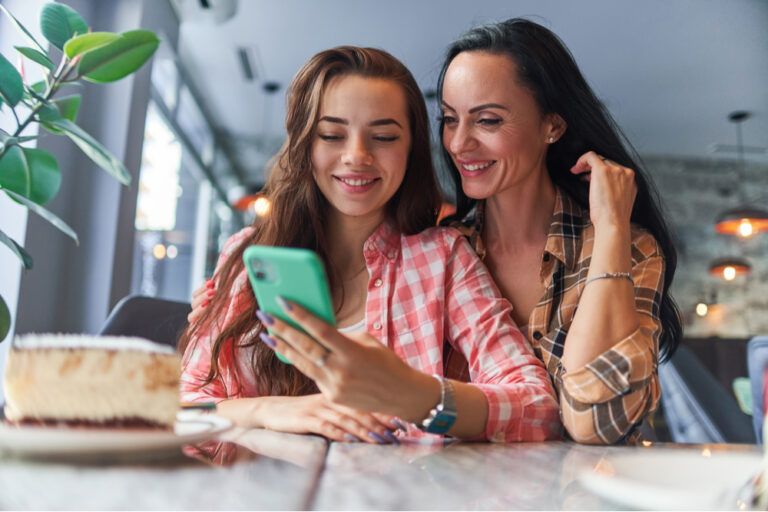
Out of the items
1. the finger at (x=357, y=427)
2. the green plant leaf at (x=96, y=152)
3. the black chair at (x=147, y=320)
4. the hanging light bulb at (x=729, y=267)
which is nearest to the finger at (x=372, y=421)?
the finger at (x=357, y=427)

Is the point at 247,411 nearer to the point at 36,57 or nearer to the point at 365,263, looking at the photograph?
the point at 365,263

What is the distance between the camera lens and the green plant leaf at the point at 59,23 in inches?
38.5

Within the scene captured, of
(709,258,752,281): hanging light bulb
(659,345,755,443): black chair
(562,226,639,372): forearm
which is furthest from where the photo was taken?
(709,258,752,281): hanging light bulb

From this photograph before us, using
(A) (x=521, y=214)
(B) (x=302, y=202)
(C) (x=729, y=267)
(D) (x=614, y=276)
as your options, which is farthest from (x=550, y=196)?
(C) (x=729, y=267)

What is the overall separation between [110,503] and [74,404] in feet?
0.79

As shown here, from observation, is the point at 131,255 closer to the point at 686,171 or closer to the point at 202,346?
the point at 202,346

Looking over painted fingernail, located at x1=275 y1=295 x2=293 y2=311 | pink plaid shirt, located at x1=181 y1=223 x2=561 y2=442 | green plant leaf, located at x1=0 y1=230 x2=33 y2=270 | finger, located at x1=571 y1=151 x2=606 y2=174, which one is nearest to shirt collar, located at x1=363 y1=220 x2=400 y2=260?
pink plaid shirt, located at x1=181 y1=223 x2=561 y2=442

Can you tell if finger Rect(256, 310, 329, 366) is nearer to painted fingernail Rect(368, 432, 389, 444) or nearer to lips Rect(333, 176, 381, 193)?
painted fingernail Rect(368, 432, 389, 444)

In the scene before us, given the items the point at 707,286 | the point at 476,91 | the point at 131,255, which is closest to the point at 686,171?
the point at 707,286

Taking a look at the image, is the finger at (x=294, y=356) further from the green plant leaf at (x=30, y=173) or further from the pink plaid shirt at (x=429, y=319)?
the pink plaid shirt at (x=429, y=319)

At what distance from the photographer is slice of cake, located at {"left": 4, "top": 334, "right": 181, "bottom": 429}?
2.40 ft

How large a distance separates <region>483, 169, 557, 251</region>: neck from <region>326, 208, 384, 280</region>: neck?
0.29 meters

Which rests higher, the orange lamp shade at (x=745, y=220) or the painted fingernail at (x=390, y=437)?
the orange lamp shade at (x=745, y=220)

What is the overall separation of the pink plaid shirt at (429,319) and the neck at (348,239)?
1.9 inches
